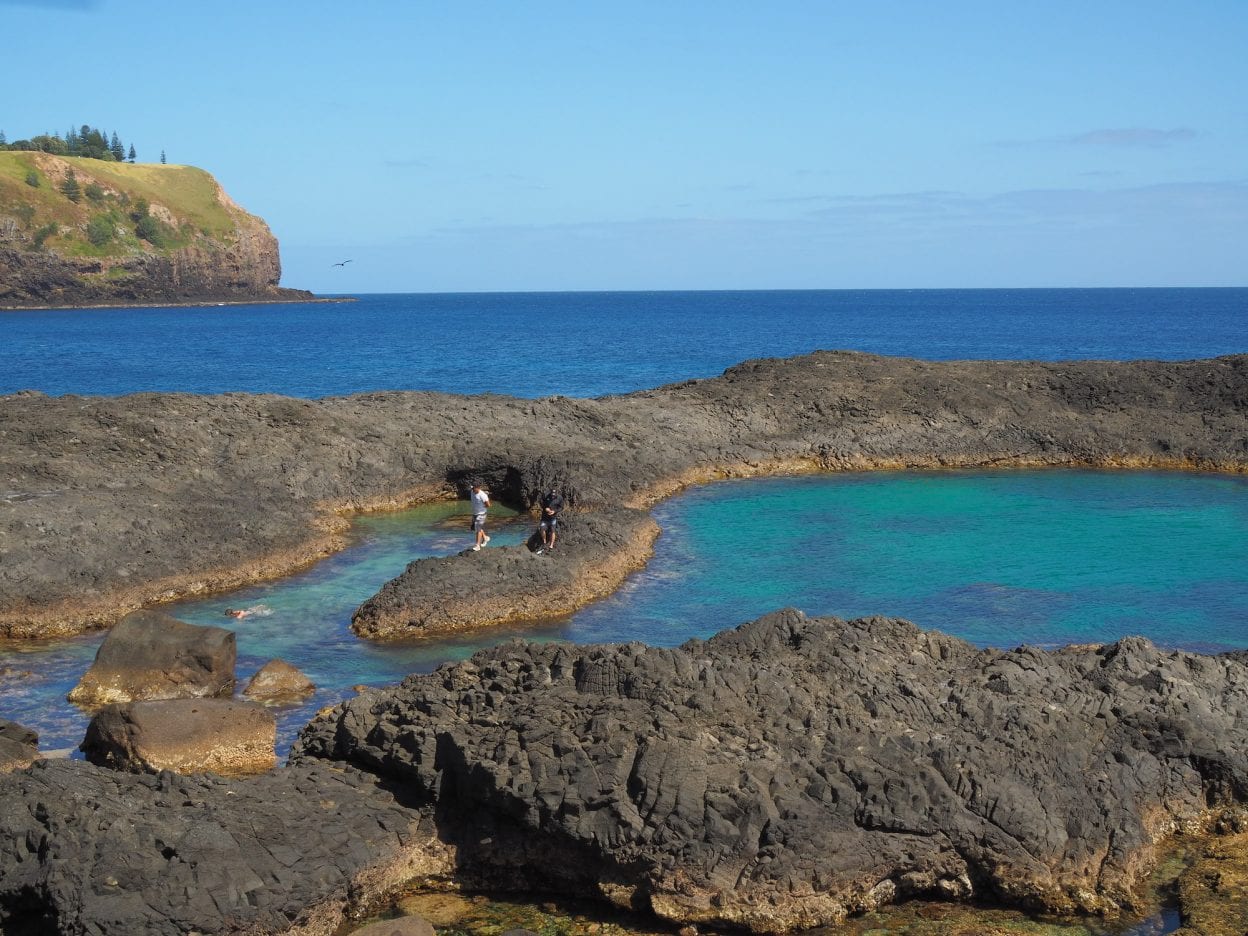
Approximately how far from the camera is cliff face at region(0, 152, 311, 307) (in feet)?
511

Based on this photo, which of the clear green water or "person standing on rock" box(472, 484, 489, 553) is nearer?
the clear green water

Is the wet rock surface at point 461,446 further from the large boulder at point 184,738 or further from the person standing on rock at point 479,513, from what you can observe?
the large boulder at point 184,738

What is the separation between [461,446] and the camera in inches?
1417

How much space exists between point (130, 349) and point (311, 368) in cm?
2251

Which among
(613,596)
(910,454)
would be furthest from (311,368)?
(613,596)

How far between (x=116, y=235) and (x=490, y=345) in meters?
77.2

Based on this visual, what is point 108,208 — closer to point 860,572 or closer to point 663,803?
point 860,572

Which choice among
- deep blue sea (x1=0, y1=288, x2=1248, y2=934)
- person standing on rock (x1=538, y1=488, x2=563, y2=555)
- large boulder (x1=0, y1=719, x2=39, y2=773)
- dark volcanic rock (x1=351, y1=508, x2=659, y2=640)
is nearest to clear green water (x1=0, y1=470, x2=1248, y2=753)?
deep blue sea (x1=0, y1=288, x2=1248, y2=934)

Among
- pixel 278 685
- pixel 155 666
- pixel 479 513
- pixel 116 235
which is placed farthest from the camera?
pixel 116 235

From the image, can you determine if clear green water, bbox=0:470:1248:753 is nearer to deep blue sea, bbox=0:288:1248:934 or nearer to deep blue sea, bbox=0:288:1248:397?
deep blue sea, bbox=0:288:1248:934

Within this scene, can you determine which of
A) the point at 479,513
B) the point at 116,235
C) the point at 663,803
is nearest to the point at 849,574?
the point at 479,513

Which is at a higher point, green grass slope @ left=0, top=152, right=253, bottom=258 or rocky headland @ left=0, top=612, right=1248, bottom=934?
green grass slope @ left=0, top=152, right=253, bottom=258

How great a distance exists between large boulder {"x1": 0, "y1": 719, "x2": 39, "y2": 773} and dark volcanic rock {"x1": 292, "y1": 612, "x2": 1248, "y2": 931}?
11.8ft

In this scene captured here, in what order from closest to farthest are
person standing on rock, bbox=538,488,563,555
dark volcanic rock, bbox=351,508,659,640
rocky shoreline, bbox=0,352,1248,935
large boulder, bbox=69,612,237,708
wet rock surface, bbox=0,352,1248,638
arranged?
rocky shoreline, bbox=0,352,1248,935, large boulder, bbox=69,612,237,708, dark volcanic rock, bbox=351,508,659,640, wet rock surface, bbox=0,352,1248,638, person standing on rock, bbox=538,488,563,555
